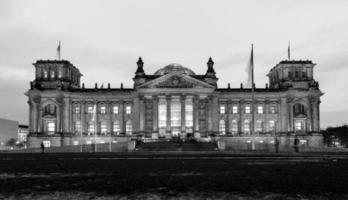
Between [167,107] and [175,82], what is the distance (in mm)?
6700

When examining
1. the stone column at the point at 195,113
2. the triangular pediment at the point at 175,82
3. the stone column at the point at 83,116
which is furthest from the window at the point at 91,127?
the stone column at the point at 195,113

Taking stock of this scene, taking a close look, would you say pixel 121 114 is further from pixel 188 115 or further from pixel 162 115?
pixel 188 115

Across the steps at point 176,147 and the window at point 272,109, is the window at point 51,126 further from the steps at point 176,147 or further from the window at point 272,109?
the window at point 272,109

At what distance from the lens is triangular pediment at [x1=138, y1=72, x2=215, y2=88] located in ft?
352

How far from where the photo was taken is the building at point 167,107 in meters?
108

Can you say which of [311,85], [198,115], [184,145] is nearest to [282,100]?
[311,85]

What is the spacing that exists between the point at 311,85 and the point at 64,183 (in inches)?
4104

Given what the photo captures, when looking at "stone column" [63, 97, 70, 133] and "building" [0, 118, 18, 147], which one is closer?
"stone column" [63, 97, 70, 133]

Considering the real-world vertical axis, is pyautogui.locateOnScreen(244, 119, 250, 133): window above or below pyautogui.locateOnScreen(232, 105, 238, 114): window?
below

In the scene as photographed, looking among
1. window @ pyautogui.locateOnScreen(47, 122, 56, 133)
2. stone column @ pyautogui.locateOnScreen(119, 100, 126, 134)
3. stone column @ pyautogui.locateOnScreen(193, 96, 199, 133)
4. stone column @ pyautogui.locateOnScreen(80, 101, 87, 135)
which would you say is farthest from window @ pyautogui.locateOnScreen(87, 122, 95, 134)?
stone column @ pyautogui.locateOnScreen(193, 96, 199, 133)

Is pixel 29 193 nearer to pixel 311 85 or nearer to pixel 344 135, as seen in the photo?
pixel 311 85

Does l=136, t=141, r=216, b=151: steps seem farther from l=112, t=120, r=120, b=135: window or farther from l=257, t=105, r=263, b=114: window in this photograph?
l=257, t=105, r=263, b=114: window

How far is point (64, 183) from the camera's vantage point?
50.9 feet

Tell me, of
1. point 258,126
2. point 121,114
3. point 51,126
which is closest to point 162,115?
point 121,114
